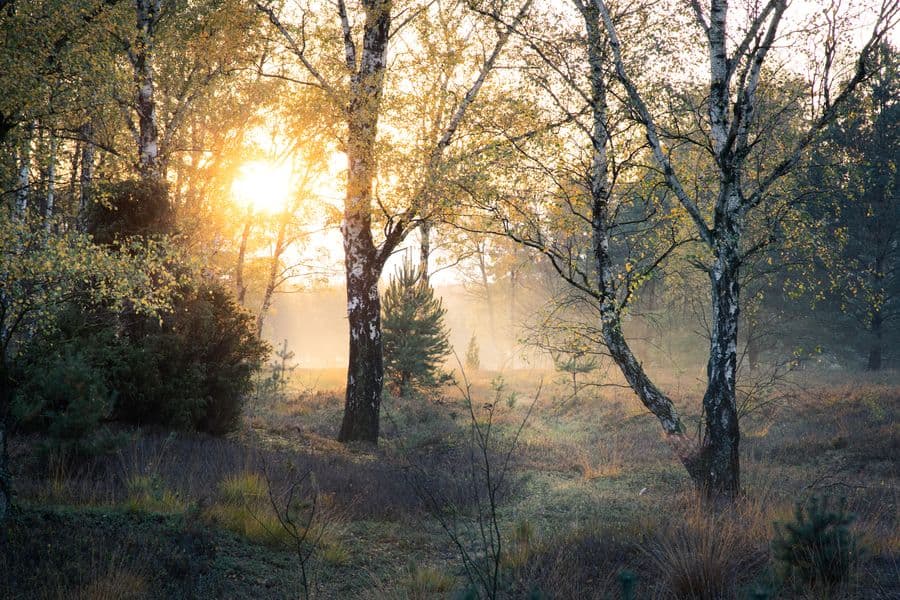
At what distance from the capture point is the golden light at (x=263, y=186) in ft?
61.5

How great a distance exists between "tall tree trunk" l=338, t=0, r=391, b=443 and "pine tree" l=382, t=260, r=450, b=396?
17.5ft

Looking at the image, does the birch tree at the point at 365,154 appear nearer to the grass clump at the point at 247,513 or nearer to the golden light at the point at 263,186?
the grass clump at the point at 247,513

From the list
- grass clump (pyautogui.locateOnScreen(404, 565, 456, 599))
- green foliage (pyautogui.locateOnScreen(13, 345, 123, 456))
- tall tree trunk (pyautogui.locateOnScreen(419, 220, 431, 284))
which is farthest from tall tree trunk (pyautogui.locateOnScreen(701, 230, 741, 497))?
tall tree trunk (pyautogui.locateOnScreen(419, 220, 431, 284))

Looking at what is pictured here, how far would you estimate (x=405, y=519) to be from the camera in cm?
745

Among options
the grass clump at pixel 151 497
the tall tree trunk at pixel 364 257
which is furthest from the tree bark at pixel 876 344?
the grass clump at pixel 151 497

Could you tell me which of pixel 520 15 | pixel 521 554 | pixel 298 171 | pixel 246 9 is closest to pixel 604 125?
pixel 520 15

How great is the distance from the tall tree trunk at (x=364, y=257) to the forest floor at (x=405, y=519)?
0.88 metres

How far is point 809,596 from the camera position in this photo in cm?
424

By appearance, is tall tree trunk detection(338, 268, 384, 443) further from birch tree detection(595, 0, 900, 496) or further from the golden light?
the golden light

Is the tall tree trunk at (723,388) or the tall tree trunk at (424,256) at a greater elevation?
the tall tree trunk at (424,256)

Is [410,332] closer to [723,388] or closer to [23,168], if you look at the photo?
[23,168]

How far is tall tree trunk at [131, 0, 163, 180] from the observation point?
11042 mm

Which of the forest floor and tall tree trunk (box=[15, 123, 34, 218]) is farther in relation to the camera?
tall tree trunk (box=[15, 123, 34, 218])

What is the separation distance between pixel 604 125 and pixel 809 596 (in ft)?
19.8
